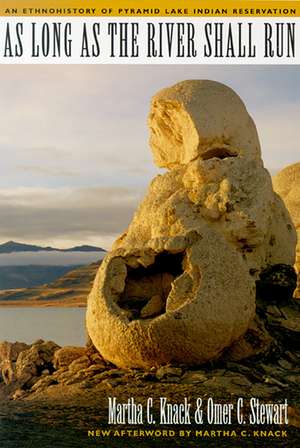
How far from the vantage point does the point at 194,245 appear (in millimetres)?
9641

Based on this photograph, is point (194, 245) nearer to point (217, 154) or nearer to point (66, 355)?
point (217, 154)

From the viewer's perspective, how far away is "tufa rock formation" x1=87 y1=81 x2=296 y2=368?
9.40 meters

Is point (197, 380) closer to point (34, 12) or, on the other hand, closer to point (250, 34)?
point (250, 34)

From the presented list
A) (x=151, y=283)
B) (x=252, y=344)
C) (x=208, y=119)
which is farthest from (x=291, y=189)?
(x=151, y=283)

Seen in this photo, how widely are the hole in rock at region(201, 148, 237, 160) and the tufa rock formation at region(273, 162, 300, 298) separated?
122 inches

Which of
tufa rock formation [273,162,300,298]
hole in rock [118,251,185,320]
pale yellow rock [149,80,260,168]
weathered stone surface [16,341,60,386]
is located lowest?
weathered stone surface [16,341,60,386]

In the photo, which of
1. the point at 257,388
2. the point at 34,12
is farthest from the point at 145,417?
the point at 34,12

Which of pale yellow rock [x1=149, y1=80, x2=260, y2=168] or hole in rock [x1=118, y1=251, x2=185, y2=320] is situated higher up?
pale yellow rock [x1=149, y1=80, x2=260, y2=168]

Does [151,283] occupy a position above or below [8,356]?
above

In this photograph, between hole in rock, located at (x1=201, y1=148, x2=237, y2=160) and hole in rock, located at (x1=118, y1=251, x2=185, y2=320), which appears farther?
hole in rock, located at (x1=201, y1=148, x2=237, y2=160)

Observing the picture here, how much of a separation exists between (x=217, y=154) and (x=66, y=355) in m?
3.22

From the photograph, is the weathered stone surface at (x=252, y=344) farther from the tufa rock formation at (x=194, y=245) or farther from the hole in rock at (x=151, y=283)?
the hole in rock at (x=151, y=283)

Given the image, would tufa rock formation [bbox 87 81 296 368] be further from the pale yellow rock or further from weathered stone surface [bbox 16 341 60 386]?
weathered stone surface [bbox 16 341 60 386]

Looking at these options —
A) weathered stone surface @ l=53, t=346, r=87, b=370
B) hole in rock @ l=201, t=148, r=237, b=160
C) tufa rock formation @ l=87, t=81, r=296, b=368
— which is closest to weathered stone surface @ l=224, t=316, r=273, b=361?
tufa rock formation @ l=87, t=81, r=296, b=368
